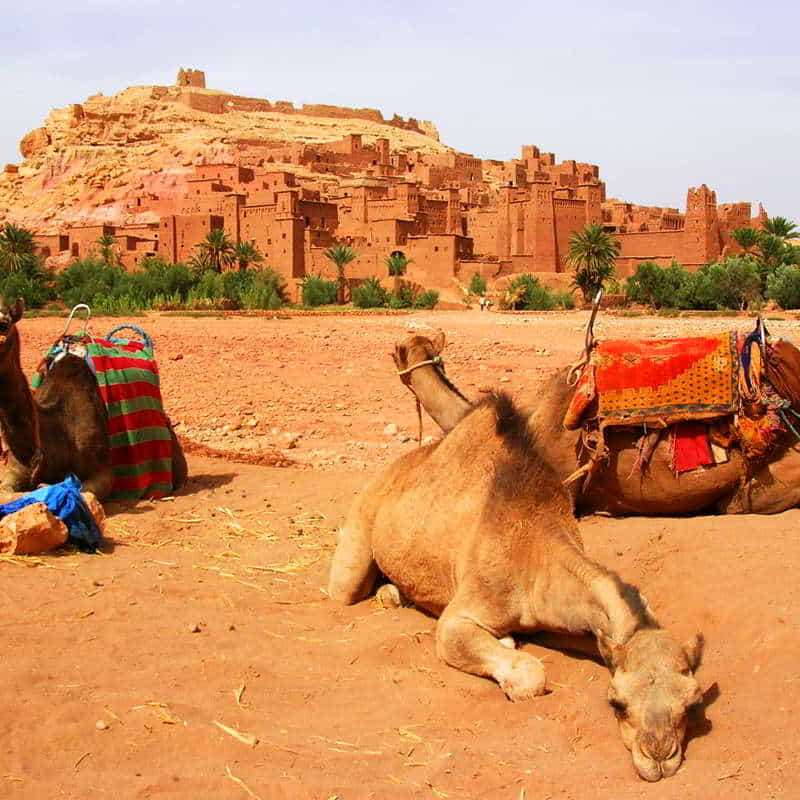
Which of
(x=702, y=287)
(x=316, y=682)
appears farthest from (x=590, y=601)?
(x=702, y=287)

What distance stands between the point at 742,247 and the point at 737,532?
5536cm

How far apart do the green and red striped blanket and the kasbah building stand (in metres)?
46.2

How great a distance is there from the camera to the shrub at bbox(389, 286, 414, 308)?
46.6 m

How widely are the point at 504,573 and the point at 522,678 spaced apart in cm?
44

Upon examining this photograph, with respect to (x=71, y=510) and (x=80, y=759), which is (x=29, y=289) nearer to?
(x=71, y=510)

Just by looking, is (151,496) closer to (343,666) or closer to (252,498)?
(252,498)

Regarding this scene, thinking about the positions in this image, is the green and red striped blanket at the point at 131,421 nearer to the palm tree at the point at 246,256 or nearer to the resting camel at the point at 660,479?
the resting camel at the point at 660,479

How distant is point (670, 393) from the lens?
5.93m

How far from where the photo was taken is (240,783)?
3531mm

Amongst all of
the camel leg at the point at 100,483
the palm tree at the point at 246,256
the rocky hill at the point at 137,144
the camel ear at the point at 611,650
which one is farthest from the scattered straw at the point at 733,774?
the rocky hill at the point at 137,144

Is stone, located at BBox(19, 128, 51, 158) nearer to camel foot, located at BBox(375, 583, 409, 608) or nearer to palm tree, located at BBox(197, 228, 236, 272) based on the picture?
palm tree, located at BBox(197, 228, 236, 272)

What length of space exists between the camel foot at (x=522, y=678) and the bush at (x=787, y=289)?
3574 cm

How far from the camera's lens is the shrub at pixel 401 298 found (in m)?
46.6

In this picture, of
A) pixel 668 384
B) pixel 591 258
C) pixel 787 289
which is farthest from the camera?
pixel 591 258
